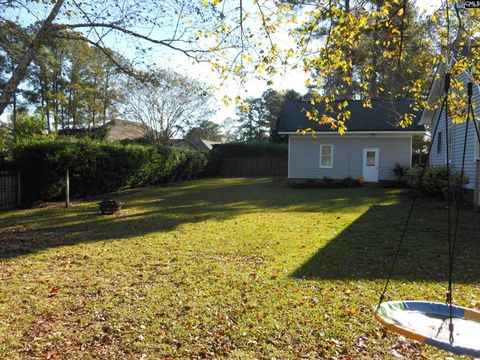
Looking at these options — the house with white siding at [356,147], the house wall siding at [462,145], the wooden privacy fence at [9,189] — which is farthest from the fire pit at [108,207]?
the house with white siding at [356,147]

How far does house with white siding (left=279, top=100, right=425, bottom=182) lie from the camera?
19953mm

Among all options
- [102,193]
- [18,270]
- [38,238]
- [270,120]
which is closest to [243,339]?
[18,270]

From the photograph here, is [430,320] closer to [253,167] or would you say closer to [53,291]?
[53,291]

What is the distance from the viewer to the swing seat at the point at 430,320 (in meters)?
2.79

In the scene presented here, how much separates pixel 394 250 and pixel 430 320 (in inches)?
151

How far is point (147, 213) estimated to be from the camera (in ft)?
37.6

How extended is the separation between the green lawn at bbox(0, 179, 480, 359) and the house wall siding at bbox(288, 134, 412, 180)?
10350 millimetres

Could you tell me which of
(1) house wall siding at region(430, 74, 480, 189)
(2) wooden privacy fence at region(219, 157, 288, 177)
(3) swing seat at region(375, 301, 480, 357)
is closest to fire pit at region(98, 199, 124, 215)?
(3) swing seat at region(375, 301, 480, 357)

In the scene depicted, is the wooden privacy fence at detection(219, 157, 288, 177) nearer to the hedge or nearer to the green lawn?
the hedge

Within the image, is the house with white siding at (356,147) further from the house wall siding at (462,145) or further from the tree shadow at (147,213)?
the tree shadow at (147,213)

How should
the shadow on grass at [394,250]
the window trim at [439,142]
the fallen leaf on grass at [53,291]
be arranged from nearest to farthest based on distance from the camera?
the fallen leaf on grass at [53,291], the shadow on grass at [394,250], the window trim at [439,142]

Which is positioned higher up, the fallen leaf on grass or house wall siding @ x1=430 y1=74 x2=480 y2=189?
house wall siding @ x1=430 y1=74 x2=480 y2=189

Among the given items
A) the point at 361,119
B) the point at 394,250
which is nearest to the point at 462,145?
the point at 361,119

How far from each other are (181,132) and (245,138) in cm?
2779
